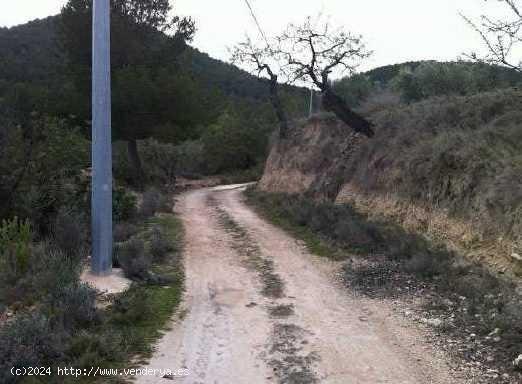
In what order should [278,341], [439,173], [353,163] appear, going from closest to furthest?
[278,341], [439,173], [353,163]

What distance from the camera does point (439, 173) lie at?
1205cm

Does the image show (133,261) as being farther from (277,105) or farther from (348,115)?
(277,105)

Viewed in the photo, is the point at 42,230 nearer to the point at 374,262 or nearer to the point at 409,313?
the point at 374,262

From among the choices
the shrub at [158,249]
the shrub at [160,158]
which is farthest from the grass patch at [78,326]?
the shrub at [160,158]

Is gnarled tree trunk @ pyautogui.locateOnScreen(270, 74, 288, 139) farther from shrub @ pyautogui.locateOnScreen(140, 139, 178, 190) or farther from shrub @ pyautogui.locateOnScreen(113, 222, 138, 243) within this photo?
shrub @ pyautogui.locateOnScreen(113, 222, 138, 243)

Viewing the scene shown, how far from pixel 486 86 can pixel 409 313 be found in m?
17.8

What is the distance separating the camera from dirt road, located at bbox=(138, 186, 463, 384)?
5.55m

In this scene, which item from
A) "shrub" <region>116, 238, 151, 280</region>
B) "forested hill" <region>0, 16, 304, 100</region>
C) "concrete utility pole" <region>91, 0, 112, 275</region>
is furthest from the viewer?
"forested hill" <region>0, 16, 304, 100</region>

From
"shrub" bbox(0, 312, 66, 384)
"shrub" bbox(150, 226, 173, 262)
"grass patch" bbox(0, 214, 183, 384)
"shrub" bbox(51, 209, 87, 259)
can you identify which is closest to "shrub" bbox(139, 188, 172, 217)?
"shrub" bbox(150, 226, 173, 262)

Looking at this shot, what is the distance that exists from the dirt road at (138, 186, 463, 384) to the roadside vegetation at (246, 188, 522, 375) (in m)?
0.57

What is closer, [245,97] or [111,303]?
[111,303]

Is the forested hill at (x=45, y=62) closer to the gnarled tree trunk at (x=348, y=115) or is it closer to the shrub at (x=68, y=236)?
the gnarled tree trunk at (x=348, y=115)

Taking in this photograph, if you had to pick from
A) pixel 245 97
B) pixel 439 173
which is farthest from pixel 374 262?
pixel 245 97

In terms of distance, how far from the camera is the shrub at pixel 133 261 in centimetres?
920
